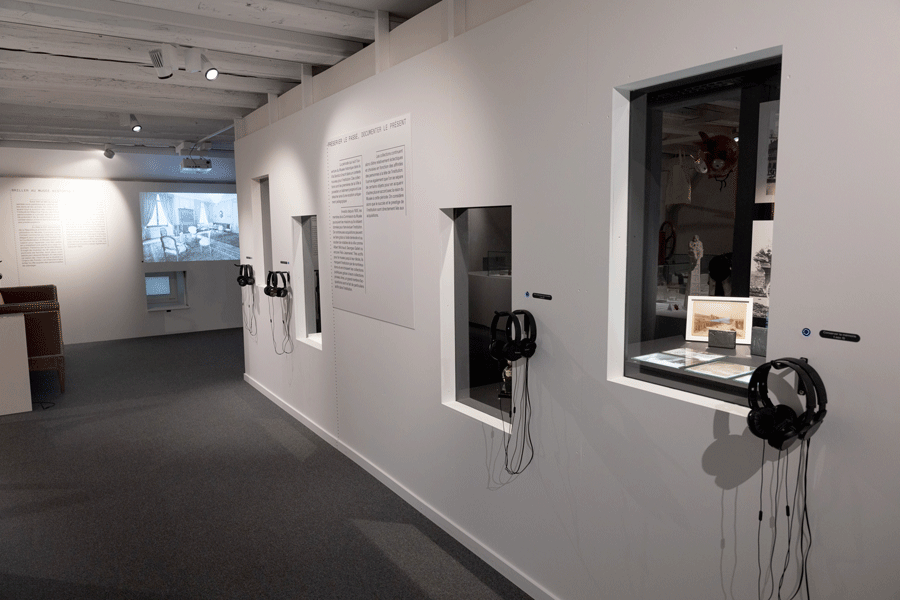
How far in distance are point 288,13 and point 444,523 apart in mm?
3197

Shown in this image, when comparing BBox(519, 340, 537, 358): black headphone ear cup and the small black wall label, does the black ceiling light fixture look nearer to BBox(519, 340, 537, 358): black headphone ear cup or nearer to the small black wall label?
BBox(519, 340, 537, 358): black headphone ear cup

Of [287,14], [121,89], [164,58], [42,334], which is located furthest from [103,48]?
[42,334]

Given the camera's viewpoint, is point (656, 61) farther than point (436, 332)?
No

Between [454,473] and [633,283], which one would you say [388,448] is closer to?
[454,473]

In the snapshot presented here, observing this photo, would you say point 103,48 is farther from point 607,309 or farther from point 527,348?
point 607,309

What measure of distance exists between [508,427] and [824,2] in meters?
2.18

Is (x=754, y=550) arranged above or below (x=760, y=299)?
below

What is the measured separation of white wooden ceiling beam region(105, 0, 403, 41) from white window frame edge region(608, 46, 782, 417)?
2.18m

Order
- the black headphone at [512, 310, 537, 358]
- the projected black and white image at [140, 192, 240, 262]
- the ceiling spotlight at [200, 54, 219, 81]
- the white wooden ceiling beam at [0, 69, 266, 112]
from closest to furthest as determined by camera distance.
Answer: the black headphone at [512, 310, 537, 358] → the ceiling spotlight at [200, 54, 219, 81] → the white wooden ceiling beam at [0, 69, 266, 112] → the projected black and white image at [140, 192, 240, 262]

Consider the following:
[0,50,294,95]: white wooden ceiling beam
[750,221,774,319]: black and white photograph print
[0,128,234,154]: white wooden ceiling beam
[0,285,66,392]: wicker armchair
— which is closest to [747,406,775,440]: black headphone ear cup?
[750,221,774,319]: black and white photograph print

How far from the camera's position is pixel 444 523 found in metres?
3.63

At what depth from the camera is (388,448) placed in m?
4.20

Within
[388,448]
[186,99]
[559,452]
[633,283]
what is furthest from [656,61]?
[186,99]

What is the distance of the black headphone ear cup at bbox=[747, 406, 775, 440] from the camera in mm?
1805
